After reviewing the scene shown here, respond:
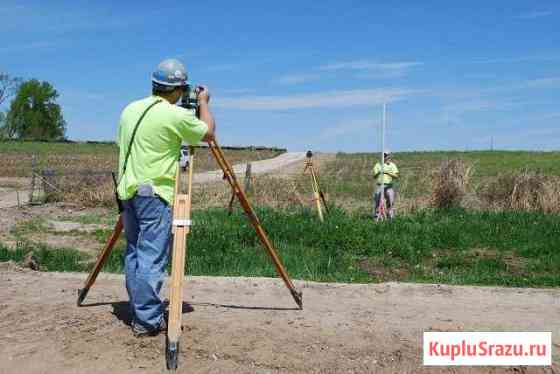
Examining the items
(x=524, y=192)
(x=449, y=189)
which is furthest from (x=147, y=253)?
(x=524, y=192)

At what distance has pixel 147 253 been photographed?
561cm

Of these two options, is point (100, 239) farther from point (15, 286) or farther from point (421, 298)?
point (421, 298)

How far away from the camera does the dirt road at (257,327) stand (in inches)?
216

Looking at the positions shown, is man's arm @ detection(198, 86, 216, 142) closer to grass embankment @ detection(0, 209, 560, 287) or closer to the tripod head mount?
the tripod head mount

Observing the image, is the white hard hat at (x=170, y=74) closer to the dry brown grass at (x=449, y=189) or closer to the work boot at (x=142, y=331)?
the work boot at (x=142, y=331)

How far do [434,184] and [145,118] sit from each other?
1428 cm

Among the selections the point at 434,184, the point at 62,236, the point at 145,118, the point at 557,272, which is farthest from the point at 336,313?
the point at 434,184

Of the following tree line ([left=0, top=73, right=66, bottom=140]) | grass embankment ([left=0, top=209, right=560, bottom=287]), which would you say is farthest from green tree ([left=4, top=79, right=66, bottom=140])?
grass embankment ([left=0, top=209, right=560, bottom=287])

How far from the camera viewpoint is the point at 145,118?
5.49 metres

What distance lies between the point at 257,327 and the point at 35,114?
Result: 9645 centimetres

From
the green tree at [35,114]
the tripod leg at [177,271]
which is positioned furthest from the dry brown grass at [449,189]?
the green tree at [35,114]

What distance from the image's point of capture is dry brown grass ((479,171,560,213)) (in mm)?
17769

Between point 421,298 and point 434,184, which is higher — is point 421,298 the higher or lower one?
the lower one

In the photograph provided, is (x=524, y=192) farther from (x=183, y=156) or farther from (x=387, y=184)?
(x=183, y=156)
